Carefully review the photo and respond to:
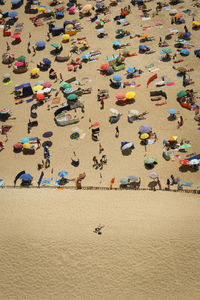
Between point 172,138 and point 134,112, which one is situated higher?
point 134,112

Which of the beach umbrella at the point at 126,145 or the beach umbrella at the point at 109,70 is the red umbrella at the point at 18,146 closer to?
the beach umbrella at the point at 126,145

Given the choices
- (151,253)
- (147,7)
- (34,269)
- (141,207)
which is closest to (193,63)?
(147,7)

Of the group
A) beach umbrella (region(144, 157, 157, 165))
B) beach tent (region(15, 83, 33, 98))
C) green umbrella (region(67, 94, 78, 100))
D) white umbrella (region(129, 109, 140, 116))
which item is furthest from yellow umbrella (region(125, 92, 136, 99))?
beach tent (region(15, 83, 33, 98))

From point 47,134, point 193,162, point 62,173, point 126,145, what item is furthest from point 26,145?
point 193,162

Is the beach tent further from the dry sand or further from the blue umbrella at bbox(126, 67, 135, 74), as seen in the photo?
the dry sand

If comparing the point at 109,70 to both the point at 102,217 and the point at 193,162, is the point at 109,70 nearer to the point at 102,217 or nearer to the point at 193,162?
the point at 193,162

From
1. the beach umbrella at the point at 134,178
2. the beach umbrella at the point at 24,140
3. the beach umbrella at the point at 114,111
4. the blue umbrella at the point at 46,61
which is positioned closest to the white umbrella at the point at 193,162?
the beach umbrella at the point at 134,178

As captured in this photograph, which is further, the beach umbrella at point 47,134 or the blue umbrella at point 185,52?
the blue umbrella at point 185,52

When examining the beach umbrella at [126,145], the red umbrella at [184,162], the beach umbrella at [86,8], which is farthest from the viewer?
the beach umbrella at [86,8]
